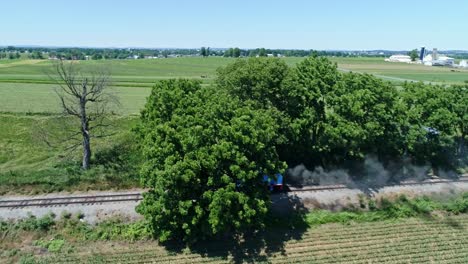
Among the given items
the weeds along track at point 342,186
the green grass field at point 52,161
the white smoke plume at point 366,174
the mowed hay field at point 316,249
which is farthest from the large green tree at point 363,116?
the green grass field at point 52,161

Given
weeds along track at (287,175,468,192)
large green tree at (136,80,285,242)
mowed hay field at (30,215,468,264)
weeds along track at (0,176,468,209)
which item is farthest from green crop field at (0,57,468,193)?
weeds along track at (287,175,468,192)

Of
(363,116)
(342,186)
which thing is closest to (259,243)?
(342,186)

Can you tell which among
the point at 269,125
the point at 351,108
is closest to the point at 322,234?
the point at 269,125

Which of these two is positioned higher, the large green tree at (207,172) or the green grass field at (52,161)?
the large green tree at (207,172)

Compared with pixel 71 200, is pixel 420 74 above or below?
above

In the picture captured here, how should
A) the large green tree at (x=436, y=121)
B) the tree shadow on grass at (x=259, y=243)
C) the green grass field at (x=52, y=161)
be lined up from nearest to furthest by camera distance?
the tree shadow on grass at (x=259, y=243) < the green grass field at (x=52, y=161) < the large green tree at (x=436, y=121)

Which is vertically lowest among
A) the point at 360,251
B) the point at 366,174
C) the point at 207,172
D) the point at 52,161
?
the point at 360,251

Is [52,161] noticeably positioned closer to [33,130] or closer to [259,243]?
[33,130]

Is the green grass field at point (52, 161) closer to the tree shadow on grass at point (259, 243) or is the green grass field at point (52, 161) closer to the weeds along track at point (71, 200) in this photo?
the weeds along track at point (71, 200)
